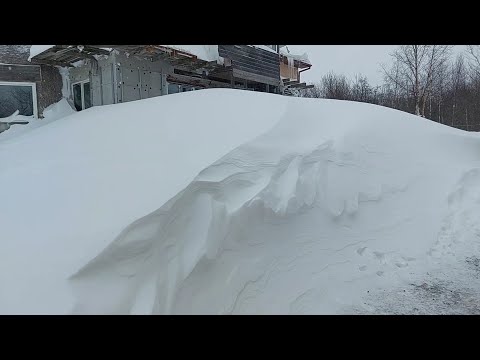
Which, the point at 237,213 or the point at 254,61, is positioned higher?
the point at 254,61

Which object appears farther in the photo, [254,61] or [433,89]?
[433,89]

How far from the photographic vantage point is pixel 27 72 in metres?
11.6

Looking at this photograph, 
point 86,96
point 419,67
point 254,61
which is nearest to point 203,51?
point 254,61

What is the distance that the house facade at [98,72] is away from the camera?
444 inches

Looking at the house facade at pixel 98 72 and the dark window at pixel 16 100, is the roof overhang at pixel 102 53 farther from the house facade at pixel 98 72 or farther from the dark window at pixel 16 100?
the dark window at pixel 16 100

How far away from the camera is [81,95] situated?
12.8 metres

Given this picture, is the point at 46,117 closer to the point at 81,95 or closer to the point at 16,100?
the point at 16,100


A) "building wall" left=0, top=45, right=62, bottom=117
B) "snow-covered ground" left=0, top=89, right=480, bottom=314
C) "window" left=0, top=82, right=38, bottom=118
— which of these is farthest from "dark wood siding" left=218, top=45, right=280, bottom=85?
"snow-covered ground" left=0, top=89, right=480, bottom=314

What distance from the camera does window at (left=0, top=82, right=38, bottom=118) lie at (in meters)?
11.5

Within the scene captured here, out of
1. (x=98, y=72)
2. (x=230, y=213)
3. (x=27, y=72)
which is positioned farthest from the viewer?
(x=98, y=72)

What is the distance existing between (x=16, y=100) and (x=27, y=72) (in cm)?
98

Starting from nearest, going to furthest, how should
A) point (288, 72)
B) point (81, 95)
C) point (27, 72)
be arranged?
1. point (27, 72)
2. point (81, 95)
3. point (288, 72)

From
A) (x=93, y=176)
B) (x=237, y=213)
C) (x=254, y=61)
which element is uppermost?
(x=254, y=61)
